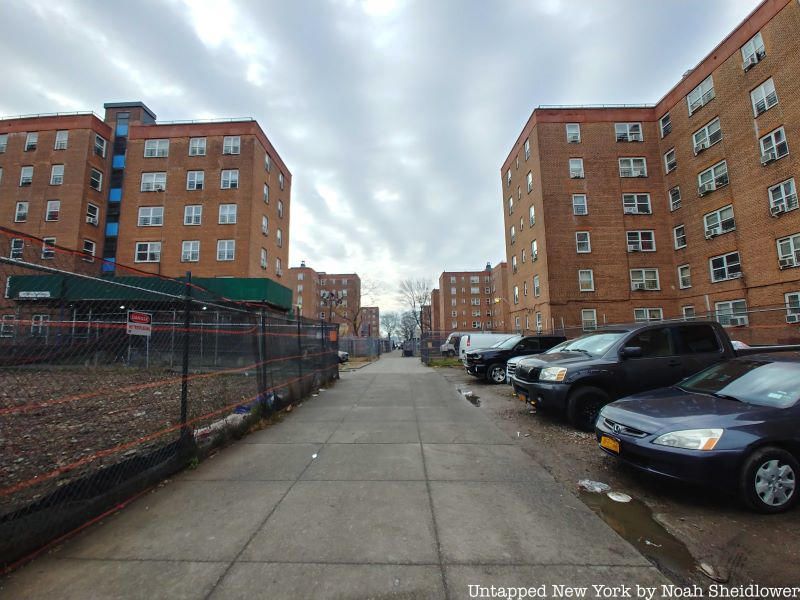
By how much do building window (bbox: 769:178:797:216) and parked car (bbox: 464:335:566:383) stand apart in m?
14.7

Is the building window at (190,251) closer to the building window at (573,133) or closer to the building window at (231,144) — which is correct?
the building window at (231,144)

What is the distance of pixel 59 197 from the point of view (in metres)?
29.5

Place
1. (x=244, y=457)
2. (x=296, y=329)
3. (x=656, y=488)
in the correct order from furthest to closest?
(x=296, y=329) < (x=244, y=457) < (x=656, y=488)

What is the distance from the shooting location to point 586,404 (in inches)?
253

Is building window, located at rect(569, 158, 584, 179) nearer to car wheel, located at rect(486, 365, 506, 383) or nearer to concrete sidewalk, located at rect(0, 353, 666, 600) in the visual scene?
car wheel, located at rect(486, 365, 506, 383)

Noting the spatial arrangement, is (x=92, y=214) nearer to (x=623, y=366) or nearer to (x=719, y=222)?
(x=623, y=366)

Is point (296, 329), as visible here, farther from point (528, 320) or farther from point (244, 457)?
point (528, 320)

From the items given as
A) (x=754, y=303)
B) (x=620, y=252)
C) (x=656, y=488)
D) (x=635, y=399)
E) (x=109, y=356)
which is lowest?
(x=656, y=488)

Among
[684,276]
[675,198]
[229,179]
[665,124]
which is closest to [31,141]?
[229,179]

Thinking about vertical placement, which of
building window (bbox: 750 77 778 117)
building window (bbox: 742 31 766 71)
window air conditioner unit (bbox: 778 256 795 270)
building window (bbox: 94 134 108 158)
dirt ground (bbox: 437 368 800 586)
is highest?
building window (bbox: 94 134 108 158)

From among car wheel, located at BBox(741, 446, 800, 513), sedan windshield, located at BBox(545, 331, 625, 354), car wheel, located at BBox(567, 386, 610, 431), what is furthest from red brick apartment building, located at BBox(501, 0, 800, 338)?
car wheel, located at BBox(741, 446, 800, 513)

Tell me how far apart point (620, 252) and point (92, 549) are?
2946cm

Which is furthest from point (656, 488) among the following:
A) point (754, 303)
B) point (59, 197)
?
point (59, 197)

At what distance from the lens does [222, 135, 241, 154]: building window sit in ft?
97.5
